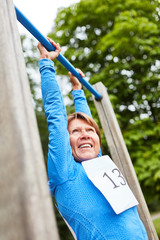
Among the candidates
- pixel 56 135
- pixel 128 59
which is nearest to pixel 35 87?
pixel 128 59

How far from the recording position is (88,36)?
193 inches

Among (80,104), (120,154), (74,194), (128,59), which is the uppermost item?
(128,59)

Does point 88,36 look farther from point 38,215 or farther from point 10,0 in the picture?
point 38,215

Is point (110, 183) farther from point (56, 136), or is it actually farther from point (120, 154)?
point (120, 154)

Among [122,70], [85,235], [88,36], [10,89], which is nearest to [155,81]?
[122,70]

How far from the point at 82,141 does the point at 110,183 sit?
29 centimetres

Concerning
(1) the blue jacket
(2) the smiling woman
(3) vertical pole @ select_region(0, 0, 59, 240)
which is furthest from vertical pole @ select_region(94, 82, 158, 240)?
(3) vertical pole @ select_region(0, 0, 59, 240)

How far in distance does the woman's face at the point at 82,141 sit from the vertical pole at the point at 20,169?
0.79m

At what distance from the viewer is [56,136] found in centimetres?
98

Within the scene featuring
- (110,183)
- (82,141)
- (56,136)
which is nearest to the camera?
(56,136)

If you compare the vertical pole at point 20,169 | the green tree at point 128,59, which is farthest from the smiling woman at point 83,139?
the green tree at point 128,59

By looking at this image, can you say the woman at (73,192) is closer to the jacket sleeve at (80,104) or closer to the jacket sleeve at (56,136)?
the jacket sleeve at (56,136)

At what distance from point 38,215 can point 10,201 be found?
57 millimetres

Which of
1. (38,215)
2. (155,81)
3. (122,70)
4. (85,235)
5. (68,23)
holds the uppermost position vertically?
(68,23)
